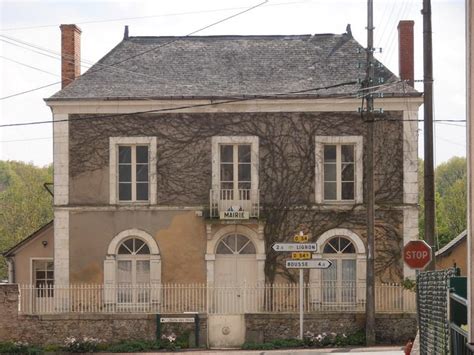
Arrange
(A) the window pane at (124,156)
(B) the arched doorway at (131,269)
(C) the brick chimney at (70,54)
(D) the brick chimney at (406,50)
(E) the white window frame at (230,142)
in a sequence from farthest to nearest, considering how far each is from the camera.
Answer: (C) the brick chimney at (70,54) < (D) the brick chimney at (406,50) < (A) the window pane at (124,156) < (E) the white window frame at (230,142) < (B) the arched doorway at (131,269)

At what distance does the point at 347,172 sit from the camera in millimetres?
34406

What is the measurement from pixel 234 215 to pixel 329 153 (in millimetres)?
3601

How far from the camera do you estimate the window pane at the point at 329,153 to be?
3450 centimetres

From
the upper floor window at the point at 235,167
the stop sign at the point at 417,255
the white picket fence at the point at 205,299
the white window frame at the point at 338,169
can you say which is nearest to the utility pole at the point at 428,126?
the stop sign at the point at 417,255

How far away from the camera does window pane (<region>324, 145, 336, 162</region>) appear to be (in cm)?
3450

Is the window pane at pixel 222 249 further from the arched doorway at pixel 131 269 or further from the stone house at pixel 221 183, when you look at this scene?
the arched doorway at pixel 131 269

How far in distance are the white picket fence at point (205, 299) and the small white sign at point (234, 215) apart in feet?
7.21

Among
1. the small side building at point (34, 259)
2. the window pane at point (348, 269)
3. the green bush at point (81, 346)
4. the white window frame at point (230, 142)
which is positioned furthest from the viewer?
the small side building at point (34, 259)

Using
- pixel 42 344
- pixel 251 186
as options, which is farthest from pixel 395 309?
pixel 42 344

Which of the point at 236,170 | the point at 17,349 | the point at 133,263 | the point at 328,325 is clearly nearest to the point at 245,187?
the point at 236,170

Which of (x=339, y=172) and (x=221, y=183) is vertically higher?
(x=339, y=172)

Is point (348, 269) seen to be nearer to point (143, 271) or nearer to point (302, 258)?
point (302, 258)

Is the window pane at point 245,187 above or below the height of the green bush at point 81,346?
above

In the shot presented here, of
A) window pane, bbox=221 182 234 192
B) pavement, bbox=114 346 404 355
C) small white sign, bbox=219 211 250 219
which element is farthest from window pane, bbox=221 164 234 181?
pavement, bbox=114 346 404 355
